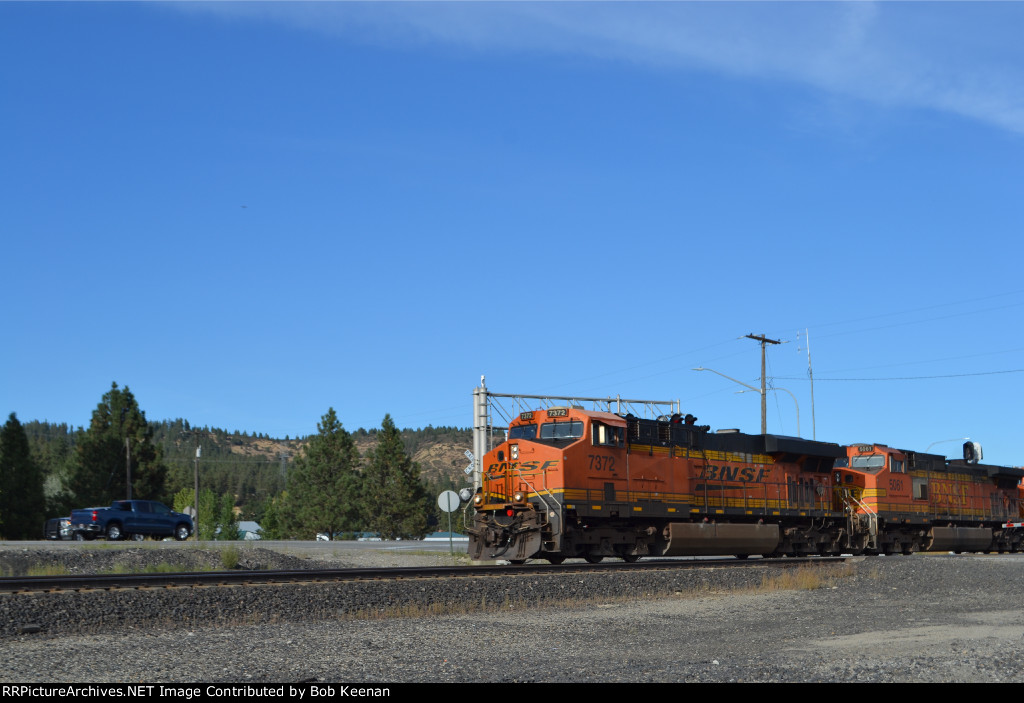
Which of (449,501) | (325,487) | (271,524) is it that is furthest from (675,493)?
(271,524)

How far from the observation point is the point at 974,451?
4744 cm

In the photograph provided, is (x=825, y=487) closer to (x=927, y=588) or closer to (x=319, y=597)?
(x=927, y=588)

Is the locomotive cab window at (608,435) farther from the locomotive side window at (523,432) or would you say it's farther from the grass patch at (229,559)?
the grass patch at (229,559)

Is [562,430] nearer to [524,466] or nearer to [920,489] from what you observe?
[524,466]

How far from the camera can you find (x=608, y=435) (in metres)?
24.8

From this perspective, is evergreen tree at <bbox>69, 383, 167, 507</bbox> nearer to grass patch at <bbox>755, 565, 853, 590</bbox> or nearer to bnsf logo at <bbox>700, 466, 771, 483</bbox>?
bnsf logo at <bbox>700, 466, 771, 483</bbox>

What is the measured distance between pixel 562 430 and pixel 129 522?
2502 cm

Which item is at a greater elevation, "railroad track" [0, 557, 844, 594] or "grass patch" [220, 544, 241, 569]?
"railroad track" [0, 557, 844, 594]

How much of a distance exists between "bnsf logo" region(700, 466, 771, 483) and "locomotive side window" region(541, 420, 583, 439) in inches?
190

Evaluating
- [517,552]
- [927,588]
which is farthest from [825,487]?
[517,552]

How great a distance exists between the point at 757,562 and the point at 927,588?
455 centimetres

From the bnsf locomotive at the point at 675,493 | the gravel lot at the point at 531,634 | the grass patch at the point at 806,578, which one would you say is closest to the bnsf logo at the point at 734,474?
the bnsf locomotive at the point at 675,493

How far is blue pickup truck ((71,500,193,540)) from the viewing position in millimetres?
40656

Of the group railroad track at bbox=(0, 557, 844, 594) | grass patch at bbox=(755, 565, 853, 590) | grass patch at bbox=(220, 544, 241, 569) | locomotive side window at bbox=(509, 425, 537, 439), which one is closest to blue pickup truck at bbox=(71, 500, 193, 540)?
grass patch at bbox=(220, 544, 241, 569)
